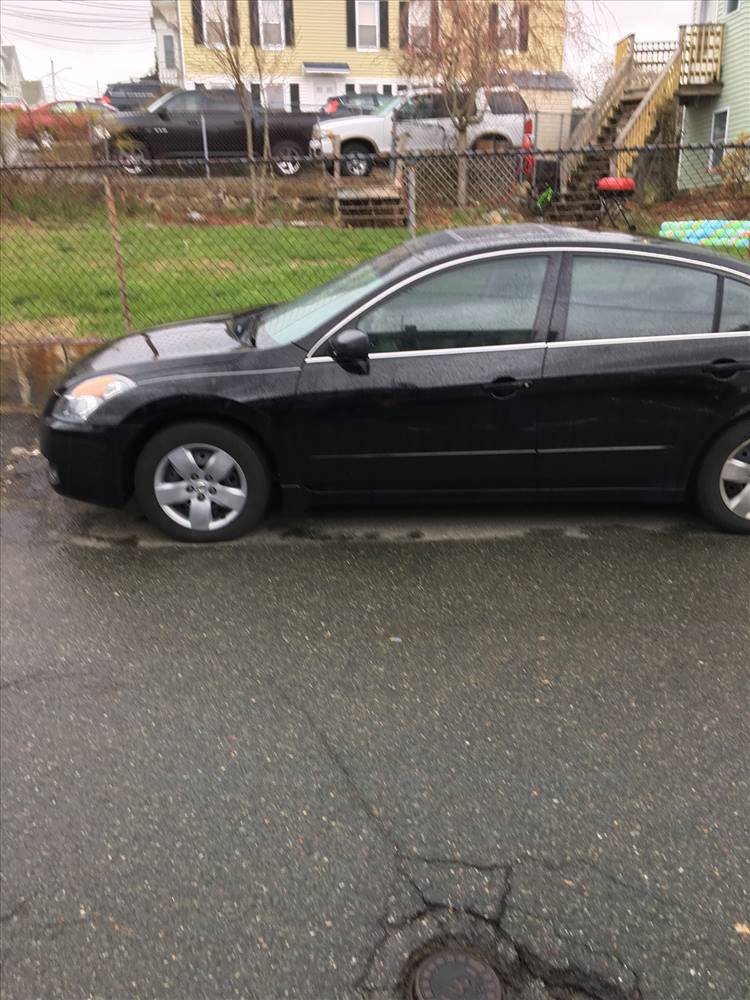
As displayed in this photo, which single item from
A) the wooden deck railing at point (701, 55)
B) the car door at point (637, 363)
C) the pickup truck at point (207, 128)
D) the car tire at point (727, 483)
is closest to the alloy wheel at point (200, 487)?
the car door at point (637, 363)

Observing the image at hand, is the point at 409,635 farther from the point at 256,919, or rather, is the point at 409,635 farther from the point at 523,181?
the point at 523,181

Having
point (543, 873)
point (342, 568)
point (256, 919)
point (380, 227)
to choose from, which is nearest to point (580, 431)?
point (342, 568)

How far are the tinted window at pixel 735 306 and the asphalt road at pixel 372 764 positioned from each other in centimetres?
115

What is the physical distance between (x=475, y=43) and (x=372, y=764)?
634 inches

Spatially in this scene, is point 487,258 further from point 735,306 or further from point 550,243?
point 735,306

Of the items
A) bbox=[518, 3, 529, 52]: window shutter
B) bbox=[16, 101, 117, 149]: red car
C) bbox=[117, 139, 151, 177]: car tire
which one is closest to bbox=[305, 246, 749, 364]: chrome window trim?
bbox=[117, 139, 151, 177]: car tire

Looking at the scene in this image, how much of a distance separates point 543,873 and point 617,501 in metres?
2.67

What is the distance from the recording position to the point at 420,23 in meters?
17.5

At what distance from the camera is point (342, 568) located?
4426 millimetres

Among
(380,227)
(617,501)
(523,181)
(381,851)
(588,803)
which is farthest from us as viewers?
(380,227)

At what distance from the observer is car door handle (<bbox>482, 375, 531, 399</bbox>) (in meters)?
4.43

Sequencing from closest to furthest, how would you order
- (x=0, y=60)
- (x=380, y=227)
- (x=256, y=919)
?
1. (x=256, y=919)
2. (x=380, y=227)
3. (x=0, y=60)

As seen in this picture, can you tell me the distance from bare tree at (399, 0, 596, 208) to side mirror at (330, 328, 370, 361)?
12.7 meters

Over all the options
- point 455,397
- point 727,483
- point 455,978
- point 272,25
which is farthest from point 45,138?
point 272,25
